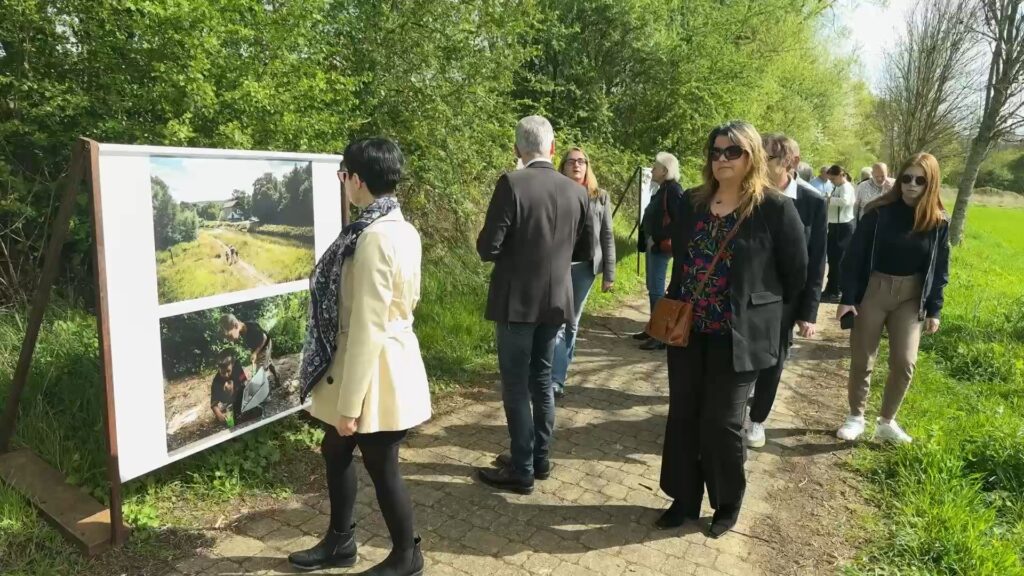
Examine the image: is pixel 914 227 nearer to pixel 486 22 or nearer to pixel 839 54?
pixel 486 22

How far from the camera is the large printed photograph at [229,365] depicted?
3.17 meters

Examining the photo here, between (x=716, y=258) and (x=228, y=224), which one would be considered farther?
(x=228, y=224)

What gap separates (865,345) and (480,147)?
475 centimetres

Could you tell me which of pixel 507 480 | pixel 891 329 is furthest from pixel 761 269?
pixel 891 329

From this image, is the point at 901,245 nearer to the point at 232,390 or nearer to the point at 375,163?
the point at 375,163

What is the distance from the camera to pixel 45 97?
14.8 ft

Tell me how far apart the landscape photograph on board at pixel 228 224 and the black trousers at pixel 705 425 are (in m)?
2.31

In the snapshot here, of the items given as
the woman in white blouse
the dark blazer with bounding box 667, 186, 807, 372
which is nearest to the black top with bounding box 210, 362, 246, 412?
the dark blazer with bounding box 667, 186, 807, 372

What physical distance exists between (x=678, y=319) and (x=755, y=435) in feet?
6.07

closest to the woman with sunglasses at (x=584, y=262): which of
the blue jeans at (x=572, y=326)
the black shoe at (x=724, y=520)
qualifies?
the blue jeans at (x=572, y=326)

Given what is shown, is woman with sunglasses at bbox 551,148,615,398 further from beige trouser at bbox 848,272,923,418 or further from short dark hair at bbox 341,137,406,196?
short dark hair at bbox 341,137,406,196

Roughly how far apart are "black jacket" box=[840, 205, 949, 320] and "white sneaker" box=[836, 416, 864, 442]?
88 centimetres

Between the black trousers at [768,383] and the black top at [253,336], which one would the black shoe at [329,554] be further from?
the black trousers at [768,383]

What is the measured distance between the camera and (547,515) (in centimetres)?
355
